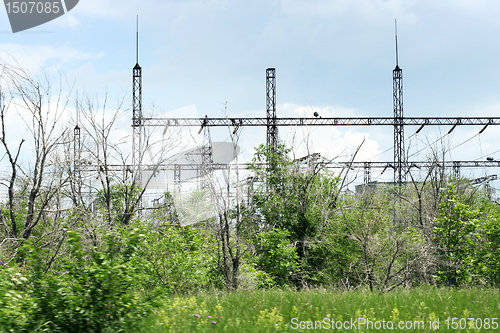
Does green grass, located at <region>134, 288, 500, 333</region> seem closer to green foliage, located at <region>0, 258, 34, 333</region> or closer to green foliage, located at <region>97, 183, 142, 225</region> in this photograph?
green foliage, located at <region>0, 258, 34, 333</region>

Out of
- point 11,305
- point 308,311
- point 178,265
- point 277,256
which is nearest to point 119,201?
point 178,265

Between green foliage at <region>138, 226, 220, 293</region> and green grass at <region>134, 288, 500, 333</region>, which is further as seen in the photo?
green foliage at <region>138, 226, 220, 293</region>

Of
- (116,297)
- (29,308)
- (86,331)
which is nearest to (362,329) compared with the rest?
(116,297)

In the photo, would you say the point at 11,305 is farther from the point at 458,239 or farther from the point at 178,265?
the point at 458,239

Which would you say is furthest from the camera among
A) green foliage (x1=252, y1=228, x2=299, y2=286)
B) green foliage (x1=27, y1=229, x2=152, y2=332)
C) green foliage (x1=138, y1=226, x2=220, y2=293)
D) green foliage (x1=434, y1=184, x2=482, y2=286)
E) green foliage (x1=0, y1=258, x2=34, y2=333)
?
green foliage (x1=252, y1=228, x2=299, y2=286)

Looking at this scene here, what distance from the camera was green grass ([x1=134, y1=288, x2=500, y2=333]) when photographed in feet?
16.7

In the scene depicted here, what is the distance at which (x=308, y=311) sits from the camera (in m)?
5.71

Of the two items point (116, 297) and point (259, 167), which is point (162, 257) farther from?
point (116, 297)

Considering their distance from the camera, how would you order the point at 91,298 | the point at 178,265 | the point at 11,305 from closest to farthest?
the point at 11,305
the point at 91,298
the point at 178,265

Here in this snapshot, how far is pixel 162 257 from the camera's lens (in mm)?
16172

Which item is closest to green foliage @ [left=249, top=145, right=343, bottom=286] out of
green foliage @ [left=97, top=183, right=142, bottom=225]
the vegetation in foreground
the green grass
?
the vegetation in foreground

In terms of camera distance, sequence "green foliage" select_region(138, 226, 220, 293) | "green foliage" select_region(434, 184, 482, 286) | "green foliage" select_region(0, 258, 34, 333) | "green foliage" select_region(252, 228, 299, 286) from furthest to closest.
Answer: "green foliage" select_region(252, 228, 299, 286) < "green foliage" select_region(138, 226, 220, 293) < "green foliage" select_region(434, 184, 482, 286) < "green foliage" select_region(0, 258, 34, 333)

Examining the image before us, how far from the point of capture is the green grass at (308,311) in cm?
509

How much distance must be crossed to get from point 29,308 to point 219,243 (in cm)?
1219
